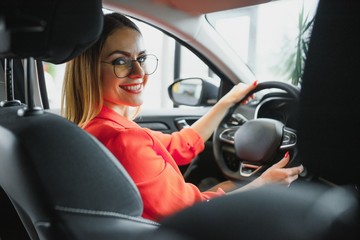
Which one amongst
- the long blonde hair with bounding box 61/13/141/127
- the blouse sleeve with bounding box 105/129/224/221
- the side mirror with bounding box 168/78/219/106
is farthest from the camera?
the side mirror with bounding box 168/78/219/106

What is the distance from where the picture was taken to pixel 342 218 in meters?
0.82

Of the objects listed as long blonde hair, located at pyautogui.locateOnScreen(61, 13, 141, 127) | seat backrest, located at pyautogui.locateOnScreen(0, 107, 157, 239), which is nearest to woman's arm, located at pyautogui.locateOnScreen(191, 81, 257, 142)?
long blonde hair, located at pyautogui.locateOnScreen(61, 13, 141, 127)

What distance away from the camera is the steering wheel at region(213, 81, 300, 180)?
1.70 m

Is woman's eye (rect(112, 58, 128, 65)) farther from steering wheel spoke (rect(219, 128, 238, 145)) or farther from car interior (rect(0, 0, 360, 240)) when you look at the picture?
steering wheel spoke (rect(219, 128, 238, 145))

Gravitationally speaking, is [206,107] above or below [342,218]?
below

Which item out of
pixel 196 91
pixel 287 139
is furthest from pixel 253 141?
pixel 196 91

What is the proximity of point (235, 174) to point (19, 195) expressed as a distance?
107 cm

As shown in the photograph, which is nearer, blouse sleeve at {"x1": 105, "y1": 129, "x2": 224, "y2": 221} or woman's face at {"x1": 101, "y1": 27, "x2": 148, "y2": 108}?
blouse sleeve at {"x1": 105, "y1": 129, "x2": 224, "y2": 221}

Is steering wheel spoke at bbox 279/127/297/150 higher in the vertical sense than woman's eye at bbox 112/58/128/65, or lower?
lower

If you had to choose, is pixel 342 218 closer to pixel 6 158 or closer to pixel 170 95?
pixel 6 158

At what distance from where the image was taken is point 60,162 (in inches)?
39.7

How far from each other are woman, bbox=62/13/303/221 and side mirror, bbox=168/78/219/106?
0.84 meters

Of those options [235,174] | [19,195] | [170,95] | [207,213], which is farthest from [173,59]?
[207,213]

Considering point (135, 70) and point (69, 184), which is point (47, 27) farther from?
point (135, 70)
